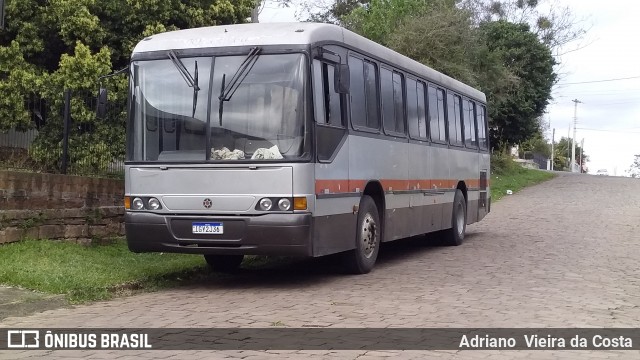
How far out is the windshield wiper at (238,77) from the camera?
32.9 feet

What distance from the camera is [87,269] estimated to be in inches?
414

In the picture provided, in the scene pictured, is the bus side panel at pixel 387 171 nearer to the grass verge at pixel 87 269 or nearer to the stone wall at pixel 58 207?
the grass verge at pixel 87 269

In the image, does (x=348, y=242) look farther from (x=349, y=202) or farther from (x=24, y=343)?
(x=24, y=343)

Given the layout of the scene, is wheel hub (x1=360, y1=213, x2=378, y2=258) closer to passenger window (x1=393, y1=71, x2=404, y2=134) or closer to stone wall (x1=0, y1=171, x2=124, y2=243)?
passenger window (x1=393, y1=71, x2=404, y2=134)

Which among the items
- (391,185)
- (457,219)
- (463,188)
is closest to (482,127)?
(463,188)

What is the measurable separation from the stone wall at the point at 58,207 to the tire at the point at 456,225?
22.4 feet

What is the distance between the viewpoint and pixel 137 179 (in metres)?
10.3

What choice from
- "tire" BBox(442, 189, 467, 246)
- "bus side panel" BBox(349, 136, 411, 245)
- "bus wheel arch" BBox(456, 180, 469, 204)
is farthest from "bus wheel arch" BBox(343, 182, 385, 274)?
"bus wheel arch" BBox(456, 180, 469, 204)

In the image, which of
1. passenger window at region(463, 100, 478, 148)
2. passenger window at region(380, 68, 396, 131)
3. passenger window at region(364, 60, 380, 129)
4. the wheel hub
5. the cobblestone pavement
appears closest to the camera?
the cobblestone pavement

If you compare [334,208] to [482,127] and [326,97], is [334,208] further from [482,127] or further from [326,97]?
[482,127]

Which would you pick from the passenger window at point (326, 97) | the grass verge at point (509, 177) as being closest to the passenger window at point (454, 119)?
the passenger window at point (326, 97)

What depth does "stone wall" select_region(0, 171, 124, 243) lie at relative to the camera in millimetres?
11156

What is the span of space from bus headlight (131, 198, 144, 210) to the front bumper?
84mm

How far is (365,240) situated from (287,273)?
53.4 inches
